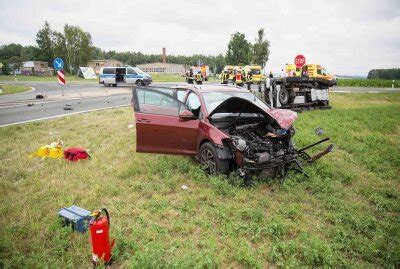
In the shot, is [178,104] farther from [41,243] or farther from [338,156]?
[338,156]

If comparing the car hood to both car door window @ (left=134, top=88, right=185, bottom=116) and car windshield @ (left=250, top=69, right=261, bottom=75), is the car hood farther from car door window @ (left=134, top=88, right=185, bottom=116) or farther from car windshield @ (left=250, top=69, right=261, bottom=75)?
car windshield @ (left=250, top=69, right=261, bottom=75)

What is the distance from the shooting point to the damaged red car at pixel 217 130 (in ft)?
17.1

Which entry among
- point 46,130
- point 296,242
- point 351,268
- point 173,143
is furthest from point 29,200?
point 46,130

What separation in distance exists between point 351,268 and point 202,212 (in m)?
2.08

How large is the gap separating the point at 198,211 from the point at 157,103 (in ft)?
8.67

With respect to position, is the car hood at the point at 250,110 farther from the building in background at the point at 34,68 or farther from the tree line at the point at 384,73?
the building in background at the point at 34,68

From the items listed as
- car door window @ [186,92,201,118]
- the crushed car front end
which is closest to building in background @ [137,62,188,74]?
car door window @ [186,92,201,118]

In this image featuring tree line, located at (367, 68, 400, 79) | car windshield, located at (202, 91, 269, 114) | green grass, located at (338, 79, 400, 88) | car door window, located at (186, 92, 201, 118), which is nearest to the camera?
car windshield, located at (202, 91, 269, 114)

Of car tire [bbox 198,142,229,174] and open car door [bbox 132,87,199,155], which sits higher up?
open car door [bbox 132,87,199,155]

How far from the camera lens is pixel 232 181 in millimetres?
5273

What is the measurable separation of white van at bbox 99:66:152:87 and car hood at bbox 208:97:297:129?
22629mm

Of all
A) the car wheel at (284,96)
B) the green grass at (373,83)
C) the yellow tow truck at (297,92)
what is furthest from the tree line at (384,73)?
the car wheel at (284,96)

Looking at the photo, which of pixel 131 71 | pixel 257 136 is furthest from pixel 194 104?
pixel 131 71

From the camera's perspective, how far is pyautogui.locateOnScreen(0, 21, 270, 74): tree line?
57.7 meters
